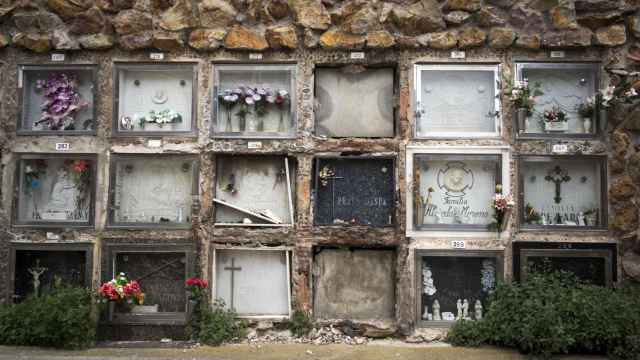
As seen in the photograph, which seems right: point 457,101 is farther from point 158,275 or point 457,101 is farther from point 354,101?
point 158,275

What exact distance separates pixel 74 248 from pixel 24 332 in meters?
0.91

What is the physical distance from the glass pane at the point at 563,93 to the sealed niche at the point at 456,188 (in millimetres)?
632

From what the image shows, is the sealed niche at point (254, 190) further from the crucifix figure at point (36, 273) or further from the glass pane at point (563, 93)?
the glass pane at point (563, 93)

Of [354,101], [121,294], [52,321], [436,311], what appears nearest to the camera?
[52,321]

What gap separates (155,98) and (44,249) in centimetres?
193

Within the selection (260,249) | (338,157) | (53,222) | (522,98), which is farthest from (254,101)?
(522,98)

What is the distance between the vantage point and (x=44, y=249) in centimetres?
573

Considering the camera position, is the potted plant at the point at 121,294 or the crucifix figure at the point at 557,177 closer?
the potted plant at the point at 121,294

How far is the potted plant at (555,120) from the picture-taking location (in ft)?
18.7

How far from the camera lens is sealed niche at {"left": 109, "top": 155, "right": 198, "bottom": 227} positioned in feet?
19.2

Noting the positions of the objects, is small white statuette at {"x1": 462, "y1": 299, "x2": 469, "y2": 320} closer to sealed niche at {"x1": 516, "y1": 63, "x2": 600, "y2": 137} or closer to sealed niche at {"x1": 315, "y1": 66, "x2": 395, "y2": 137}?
sealed niche at {"x1": 516, "y1": 63, "x2": 600, "y2": 137}

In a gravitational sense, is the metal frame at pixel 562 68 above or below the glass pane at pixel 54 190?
above

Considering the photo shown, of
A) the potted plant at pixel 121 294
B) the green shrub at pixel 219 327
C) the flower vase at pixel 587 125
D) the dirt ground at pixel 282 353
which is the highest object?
the flower vase at pixel 587 125

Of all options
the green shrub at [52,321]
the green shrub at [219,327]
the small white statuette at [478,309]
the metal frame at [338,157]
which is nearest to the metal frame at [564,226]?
the small white statuette at [478,309]
